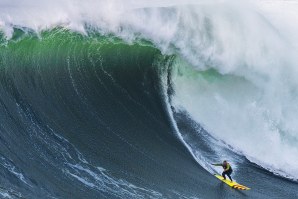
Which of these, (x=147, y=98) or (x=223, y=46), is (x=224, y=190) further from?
(x=223, y=46)

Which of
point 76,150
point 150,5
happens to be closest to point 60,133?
point 76,150

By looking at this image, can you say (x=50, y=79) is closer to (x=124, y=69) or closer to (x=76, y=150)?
(x=124, y=69)

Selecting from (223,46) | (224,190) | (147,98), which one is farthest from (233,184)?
(223,46)

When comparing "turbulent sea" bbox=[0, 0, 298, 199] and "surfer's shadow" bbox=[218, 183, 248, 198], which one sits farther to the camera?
"surfer's shadow" bbox=[218, 183, 248, 198]

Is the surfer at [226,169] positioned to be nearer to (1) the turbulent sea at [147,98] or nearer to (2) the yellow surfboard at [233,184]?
(2) the yellow surfboard at [233,184]

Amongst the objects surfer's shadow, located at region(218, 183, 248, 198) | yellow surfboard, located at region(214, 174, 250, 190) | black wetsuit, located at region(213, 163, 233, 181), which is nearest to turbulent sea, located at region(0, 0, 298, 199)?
surfer's shadow, located at region(218, 183, 248, 198)

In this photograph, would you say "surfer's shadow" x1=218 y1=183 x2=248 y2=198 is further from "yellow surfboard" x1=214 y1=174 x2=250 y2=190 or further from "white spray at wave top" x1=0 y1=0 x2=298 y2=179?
"white spray at wave top" x1=0 y1=0 x2=298 y2=179

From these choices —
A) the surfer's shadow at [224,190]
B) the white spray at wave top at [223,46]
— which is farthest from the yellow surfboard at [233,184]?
the white spray at wave top at [223,46]
